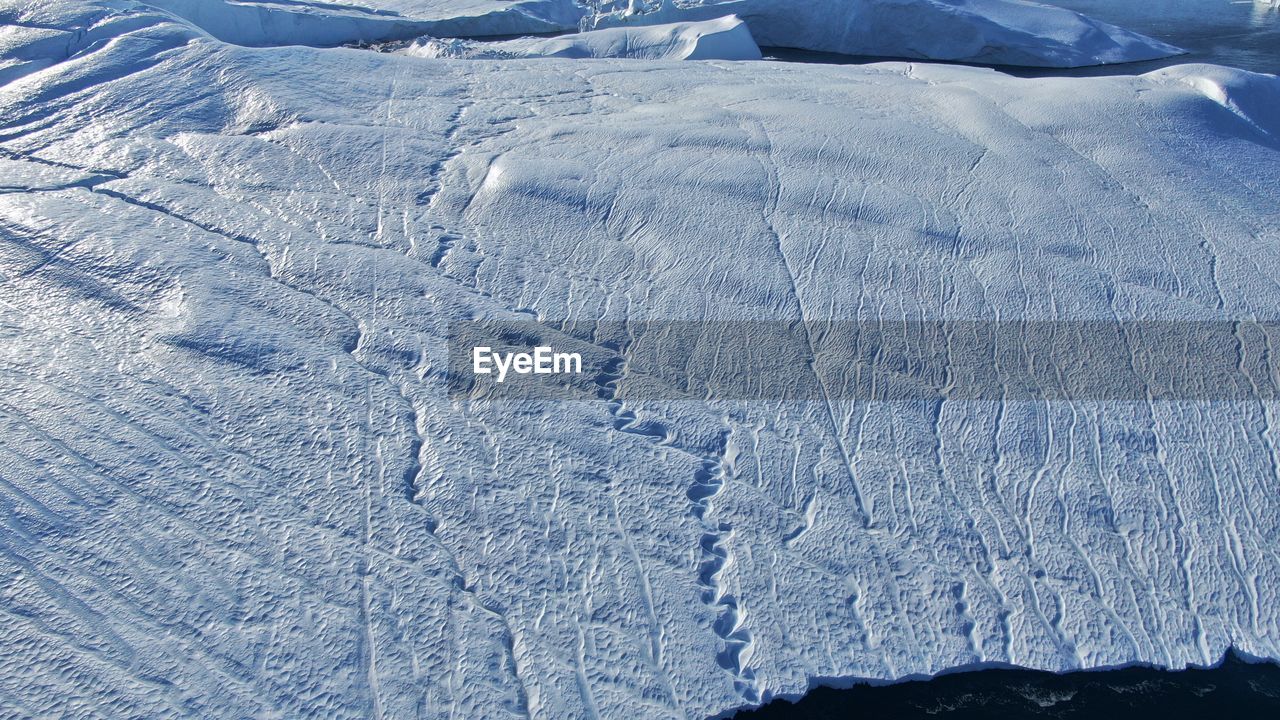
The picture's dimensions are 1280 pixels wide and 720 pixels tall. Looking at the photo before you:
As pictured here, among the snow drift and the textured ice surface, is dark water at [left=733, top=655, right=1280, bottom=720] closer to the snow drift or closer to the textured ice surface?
the textured ice surface

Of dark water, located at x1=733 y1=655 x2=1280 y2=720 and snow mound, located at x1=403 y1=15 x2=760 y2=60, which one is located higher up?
snow mound, located at x1=403 y1=15 x2=760 y2=60

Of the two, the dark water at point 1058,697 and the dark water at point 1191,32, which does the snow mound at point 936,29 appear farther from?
the dark water at point 1058,697

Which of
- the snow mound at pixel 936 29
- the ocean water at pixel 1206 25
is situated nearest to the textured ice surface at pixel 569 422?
the snow mound at pixel 936 29

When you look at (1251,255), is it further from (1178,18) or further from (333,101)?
Answer: (1178,18)

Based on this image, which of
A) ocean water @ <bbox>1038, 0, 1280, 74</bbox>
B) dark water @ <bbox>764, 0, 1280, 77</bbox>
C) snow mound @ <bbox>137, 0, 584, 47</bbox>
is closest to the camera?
snow mound @ <bbox>137, 0, 584, 47</bbox>

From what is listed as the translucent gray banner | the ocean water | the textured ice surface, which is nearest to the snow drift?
the ocean water

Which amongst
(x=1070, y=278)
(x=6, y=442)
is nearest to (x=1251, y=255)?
(x=1070, y=278)
